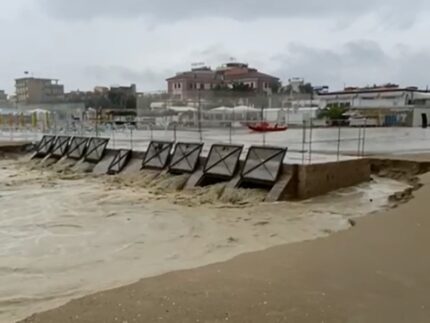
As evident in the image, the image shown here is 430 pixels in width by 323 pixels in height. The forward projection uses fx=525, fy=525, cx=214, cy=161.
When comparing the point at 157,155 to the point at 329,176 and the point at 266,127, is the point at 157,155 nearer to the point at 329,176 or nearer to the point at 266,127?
the point at 329,176

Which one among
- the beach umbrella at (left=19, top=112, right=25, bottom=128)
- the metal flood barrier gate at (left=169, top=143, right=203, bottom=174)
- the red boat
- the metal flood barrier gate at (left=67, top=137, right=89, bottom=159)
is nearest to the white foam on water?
the metal flood barrier gate at (left=169, top=143, right=203, bottom=174)

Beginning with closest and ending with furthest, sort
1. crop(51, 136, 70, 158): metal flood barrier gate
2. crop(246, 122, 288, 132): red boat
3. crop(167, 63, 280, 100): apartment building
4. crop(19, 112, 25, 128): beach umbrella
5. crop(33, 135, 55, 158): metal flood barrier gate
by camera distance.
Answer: crop(51, 136, 70, 158): metal flood barrier gate → crop(33, 135, 55, 158): metal flood barrier gate → crop(246, 122, 288, 132): red boat → crop(19, 112, 25, 128): beach umbrella → crop(167, 63, 280, 100): apartment building

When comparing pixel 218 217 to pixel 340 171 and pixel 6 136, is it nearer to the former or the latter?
pixel 340 171

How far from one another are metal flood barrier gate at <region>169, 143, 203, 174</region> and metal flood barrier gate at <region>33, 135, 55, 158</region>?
31.7ft

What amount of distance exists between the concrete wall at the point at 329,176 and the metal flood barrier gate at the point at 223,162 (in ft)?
7.45

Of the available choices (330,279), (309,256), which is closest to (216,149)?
(309,256)

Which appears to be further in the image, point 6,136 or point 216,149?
point 6,136

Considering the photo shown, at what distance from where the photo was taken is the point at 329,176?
1510cm

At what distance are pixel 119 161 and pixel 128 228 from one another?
9808 millimetres

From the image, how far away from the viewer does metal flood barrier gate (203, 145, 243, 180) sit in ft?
51.7

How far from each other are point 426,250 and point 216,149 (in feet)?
33.1

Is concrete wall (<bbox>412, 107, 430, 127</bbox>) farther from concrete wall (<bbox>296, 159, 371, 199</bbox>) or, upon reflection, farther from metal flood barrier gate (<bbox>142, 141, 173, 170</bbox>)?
metal flood barrier gate (<bbox>142, 141, 173, 170</bbox>)

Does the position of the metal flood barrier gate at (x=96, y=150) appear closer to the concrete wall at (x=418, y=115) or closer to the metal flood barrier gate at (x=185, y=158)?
the metal flood barrier gate at (x=185, y=158)

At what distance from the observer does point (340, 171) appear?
1562cm
